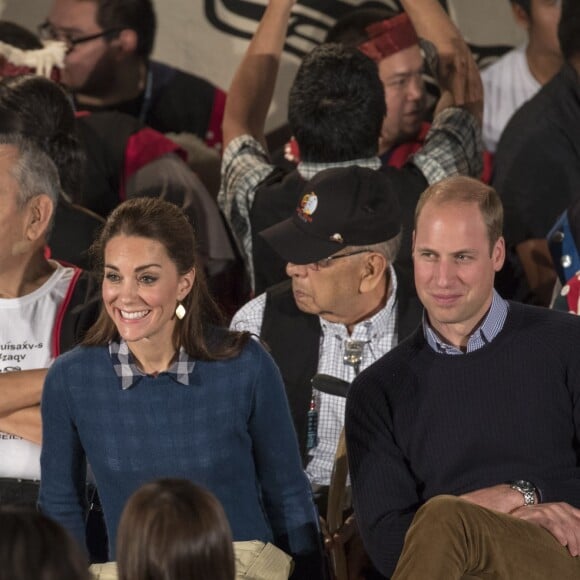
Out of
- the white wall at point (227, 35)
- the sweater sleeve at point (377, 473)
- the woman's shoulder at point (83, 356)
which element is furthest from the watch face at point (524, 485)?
the white wall at point (227, 35)

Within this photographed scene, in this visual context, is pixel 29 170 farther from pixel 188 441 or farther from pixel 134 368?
pixel 188 441

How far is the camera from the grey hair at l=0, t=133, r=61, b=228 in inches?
141

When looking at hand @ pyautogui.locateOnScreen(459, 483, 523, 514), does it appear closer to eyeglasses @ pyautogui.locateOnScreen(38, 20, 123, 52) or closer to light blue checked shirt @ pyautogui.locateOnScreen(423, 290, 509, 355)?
light blue checked shirt @ pyautogui.locateOnScreen(423, 290, 509, 355)

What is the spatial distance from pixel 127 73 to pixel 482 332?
101 inches

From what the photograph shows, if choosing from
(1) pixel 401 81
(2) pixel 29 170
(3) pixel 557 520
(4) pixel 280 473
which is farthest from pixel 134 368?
(1) pixel 401 81

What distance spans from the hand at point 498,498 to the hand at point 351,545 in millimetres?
500

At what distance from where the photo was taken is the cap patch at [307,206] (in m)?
3.95

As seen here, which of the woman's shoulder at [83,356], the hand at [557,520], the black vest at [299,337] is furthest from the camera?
the black vest at [299,337]

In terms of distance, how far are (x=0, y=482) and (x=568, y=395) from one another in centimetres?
132

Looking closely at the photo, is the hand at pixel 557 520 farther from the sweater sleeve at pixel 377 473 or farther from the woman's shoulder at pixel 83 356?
the woman's shoulder at pixel 83 356

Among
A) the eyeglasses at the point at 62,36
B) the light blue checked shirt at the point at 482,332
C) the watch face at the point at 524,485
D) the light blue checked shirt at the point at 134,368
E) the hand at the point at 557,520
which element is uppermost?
the eyeglasses at the point at 62,36

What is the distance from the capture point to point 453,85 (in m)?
4.75

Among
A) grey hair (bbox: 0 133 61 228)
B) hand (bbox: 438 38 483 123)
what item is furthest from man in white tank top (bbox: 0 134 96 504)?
hand (bbox: 438 38 483 123)

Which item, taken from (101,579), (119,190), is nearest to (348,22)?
(119,190)
